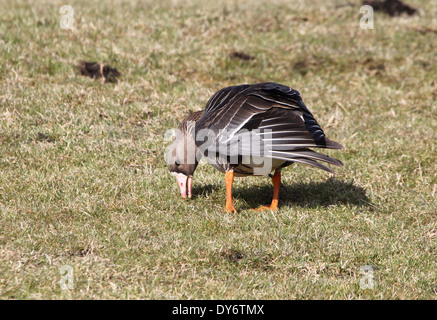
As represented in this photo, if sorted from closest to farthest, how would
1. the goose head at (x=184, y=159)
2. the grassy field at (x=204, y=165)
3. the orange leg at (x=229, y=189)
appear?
the grassy field at (x=204, y=165) < the orange leg at (x=229, y=189) < the goose head at (x=184, y=159)

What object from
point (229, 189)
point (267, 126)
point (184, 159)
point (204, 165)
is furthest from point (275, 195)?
point (204, 165)

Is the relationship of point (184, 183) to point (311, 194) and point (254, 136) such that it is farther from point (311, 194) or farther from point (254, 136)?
point (311, 194)

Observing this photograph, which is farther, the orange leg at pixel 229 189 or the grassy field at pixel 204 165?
the orange leg at pixel 229 189

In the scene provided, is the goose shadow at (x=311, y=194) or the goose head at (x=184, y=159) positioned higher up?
the goose head at (x=184, y=159)

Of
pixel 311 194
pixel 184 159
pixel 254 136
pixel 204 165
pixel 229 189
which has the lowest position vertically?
pixel 311 194

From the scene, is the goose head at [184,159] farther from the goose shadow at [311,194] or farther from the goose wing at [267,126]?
the goose shadow at [311,194]

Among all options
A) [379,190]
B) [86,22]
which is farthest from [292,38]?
[379,190]

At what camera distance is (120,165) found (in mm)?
6879

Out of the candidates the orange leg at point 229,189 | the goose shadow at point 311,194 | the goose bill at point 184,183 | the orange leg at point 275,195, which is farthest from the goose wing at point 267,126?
the goose shadow at point 311,194

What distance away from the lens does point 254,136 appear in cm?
542

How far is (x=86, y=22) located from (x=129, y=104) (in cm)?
311

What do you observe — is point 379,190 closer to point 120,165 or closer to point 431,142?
point 431,142

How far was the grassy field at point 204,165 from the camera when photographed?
4.72 meters

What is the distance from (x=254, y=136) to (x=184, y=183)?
3.73 ft
